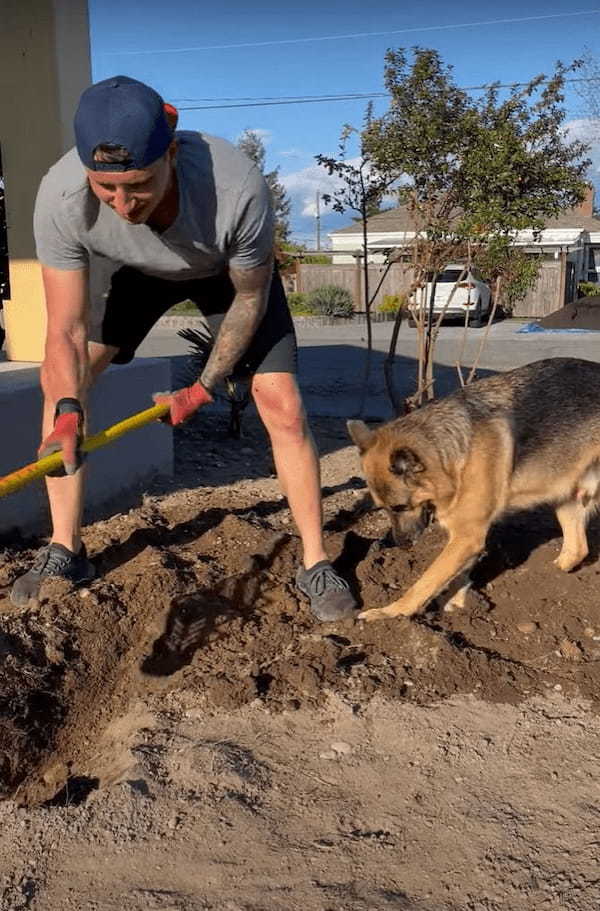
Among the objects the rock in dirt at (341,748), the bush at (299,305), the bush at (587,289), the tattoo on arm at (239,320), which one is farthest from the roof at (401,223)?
the rock in dirt at (341,748)

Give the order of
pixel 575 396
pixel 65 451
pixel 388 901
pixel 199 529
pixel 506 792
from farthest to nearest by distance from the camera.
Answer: pixel 199 529 → pixel 575 396 → pixel 65 451 → pixel 506 792 → pixel 388 901

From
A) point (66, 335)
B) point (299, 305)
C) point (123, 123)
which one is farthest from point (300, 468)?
point (299, 305)

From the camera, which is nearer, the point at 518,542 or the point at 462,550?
the point at 462,550

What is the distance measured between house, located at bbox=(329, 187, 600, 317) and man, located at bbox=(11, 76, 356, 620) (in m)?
22.9

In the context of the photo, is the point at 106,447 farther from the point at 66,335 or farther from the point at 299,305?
the point at 299,305

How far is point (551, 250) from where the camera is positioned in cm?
4369

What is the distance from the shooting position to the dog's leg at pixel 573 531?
5.08 m

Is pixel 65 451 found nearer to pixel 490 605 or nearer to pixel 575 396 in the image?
pixel 490 605

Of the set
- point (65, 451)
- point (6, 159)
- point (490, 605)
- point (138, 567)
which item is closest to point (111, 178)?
point (65, 451)

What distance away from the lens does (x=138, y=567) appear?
4688 millimetres

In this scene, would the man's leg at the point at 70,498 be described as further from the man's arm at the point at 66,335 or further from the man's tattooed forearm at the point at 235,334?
the man's tattooed forearm at the point at 235,334

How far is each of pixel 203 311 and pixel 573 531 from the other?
2.46m

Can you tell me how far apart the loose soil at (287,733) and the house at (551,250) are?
22.9 meters

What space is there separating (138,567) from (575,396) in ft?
8.53
